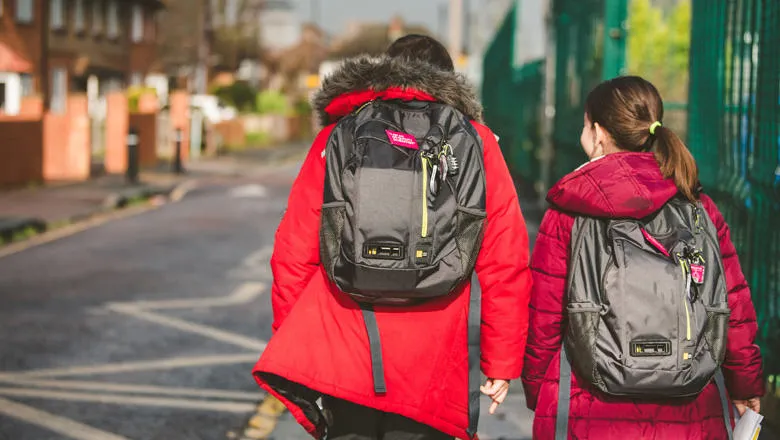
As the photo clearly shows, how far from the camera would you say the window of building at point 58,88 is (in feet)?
123

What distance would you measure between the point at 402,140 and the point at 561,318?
2.24ft

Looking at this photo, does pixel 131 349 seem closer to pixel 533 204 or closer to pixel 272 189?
pixel 533 204

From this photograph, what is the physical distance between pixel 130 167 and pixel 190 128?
1111 cm

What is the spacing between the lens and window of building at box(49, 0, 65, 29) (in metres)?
37.4

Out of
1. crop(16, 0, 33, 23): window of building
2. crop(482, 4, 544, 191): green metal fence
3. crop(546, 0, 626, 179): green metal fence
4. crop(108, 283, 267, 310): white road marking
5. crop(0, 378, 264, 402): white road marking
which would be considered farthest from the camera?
crop(16, 0, 33, 23): window of building

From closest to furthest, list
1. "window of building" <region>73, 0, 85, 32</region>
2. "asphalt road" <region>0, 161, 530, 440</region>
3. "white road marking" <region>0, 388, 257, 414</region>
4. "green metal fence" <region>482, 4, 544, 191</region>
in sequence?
1. "asphalt road" <region>0, 161, 530, 440</region>
2. "white road marking" <region>0, 388, 257, 414</region>
3. "green metal fence" <region>482, 4, 544, 191</region>
4. "window of building" <region>73, 0, 85, 32</region>

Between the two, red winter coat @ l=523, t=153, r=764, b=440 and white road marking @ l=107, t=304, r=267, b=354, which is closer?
red winter coat @ l=523, t=153, r=764, b=440

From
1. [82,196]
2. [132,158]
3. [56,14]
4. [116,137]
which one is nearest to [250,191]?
[132,158]

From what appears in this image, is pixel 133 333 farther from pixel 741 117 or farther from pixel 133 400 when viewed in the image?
pixel 741 117

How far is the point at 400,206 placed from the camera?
120 inches

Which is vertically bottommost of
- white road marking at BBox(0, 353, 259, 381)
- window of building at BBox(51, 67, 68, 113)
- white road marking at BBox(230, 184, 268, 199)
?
white road marking at BBox(0, 353, 259, 381)

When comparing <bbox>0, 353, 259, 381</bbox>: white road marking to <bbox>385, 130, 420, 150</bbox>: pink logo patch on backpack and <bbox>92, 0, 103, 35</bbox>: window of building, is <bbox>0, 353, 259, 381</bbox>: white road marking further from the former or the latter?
<bbox>92, 0, 103, 35</bbox>: window of building

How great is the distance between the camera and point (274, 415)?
19.6 feet

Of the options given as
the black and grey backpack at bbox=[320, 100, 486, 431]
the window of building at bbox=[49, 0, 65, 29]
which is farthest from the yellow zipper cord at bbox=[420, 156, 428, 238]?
the window of building at bbox=[49, 0, 65, 29]
